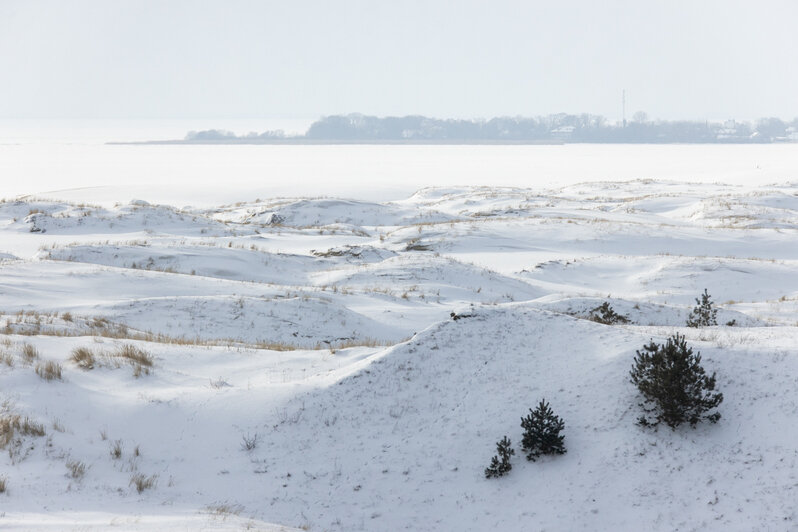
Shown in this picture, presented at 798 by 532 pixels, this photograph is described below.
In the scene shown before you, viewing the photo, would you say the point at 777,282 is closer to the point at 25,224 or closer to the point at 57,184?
the point at 25,224

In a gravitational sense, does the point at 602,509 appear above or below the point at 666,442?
below

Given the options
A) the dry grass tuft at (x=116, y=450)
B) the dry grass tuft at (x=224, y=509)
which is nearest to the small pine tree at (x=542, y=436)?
the dry grass tuft at (x=224, y=509)

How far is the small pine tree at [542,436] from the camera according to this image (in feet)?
23.6

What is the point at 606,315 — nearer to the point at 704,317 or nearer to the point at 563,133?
the point at 704,317

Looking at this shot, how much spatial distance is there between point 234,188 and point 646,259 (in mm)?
58520

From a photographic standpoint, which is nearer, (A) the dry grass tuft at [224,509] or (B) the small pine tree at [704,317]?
(A) the dry grass tuft at [224,509]

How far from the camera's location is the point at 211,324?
14203 millimetres

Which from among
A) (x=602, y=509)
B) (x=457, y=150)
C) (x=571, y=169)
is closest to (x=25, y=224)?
(x=602, y=509)

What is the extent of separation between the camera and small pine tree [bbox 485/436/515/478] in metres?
7.09

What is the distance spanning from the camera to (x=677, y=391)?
7.00m

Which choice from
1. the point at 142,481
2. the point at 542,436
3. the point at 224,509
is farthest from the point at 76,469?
the point at 542,436

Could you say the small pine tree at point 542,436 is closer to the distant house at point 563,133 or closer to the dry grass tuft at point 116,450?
the dry grass tuft at point 116,450

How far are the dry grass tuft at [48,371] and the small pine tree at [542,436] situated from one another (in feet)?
19.7

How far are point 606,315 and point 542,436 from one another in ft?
28.1
